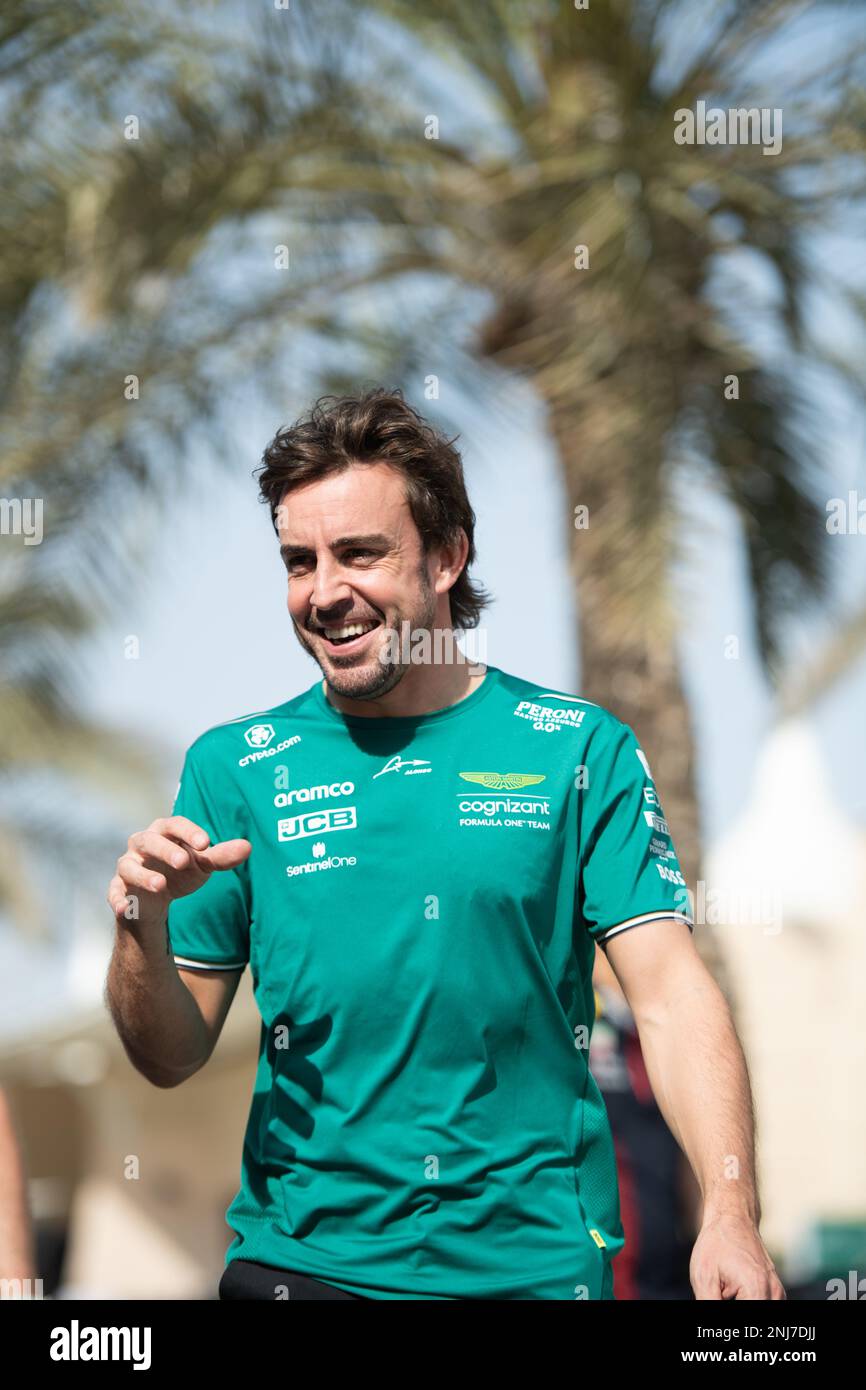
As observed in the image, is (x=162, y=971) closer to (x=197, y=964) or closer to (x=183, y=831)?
(x=197, y=964)

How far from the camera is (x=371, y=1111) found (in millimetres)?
2754

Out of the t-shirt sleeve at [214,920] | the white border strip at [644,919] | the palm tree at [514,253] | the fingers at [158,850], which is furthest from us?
the palm tree at [514,253]

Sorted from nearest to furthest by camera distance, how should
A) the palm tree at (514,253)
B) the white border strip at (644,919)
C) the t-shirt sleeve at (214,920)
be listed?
the white border strip at (644,919), the t-shirt sleeve at (214,920), the palm tree at (514,253)

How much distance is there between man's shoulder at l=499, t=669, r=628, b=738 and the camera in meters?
3.05

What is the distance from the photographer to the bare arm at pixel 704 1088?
8.21 ft

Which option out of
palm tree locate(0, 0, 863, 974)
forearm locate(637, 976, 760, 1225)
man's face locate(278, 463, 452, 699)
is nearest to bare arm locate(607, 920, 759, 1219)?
forearm locate(637, 976, 760, 1225)

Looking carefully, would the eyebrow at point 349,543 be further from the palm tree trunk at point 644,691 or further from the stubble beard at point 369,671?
the palm tree trunk at point 644,691

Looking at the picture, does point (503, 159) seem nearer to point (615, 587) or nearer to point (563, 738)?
point (615, 587)

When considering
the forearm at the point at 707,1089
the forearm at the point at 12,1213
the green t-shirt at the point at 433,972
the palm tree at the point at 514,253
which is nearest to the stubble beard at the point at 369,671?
the green t-shirt at the point at 433,972

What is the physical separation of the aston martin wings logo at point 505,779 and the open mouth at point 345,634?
0.30 metres

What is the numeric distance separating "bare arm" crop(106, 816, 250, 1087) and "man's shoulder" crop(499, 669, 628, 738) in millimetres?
632

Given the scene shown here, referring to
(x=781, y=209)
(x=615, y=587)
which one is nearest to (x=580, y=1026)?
(x=615, y=587)

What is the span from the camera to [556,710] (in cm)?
308

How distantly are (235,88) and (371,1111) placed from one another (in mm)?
6588
